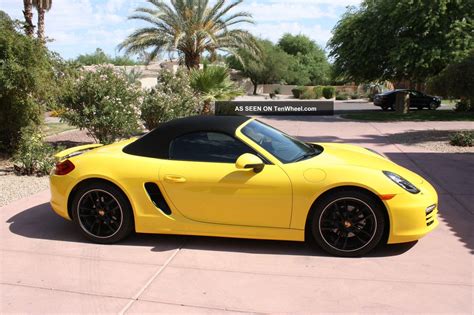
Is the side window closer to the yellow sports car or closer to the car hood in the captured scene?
the yellow sports car

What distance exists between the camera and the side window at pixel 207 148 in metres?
4.74

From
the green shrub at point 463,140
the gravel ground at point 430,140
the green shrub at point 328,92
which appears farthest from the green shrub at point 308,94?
the green shrub at point 463,140

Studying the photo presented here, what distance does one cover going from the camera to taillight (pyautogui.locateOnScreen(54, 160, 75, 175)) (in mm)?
5012

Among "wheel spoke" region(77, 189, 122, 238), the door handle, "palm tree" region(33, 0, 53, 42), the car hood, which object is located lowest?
"wheel spoke" region(77, 189, 122, 238)

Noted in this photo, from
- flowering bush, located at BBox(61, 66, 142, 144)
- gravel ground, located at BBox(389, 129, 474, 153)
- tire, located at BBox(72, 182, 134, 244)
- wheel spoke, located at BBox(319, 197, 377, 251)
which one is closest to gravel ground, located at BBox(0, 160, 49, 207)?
flowering bush, located at BBox(61, 66, 142, 144)

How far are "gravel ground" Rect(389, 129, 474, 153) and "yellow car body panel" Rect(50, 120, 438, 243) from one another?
290 inches

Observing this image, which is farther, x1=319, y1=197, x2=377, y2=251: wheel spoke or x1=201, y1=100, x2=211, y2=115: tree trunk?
x1=201, y1=100, x2=211, y2=115: tree trunk

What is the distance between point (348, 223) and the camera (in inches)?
175

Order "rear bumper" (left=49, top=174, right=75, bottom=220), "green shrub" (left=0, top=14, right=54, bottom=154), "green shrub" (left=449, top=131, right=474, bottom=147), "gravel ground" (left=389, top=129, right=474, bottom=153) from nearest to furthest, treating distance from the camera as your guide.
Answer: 1. "rear bumper" (left=49, top=174, right=75, bottom=220)
2. "green shrub" (left=0, top=14, right=54, bottom=154)
3. "gravel ground" (left=389, top=129, right=474, bottom=153)
4. "green shrub" (left=449, top=131, right=474, bottom=147)

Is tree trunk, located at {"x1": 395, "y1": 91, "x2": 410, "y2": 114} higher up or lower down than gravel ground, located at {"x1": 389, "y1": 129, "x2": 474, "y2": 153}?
higher up

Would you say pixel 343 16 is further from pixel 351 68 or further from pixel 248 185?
pixel 248 185

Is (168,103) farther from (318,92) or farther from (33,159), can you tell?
(318,92)

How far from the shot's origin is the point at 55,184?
5082 millimetres

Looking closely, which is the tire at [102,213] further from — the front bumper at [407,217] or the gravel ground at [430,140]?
the gravel ground at [430,140]
